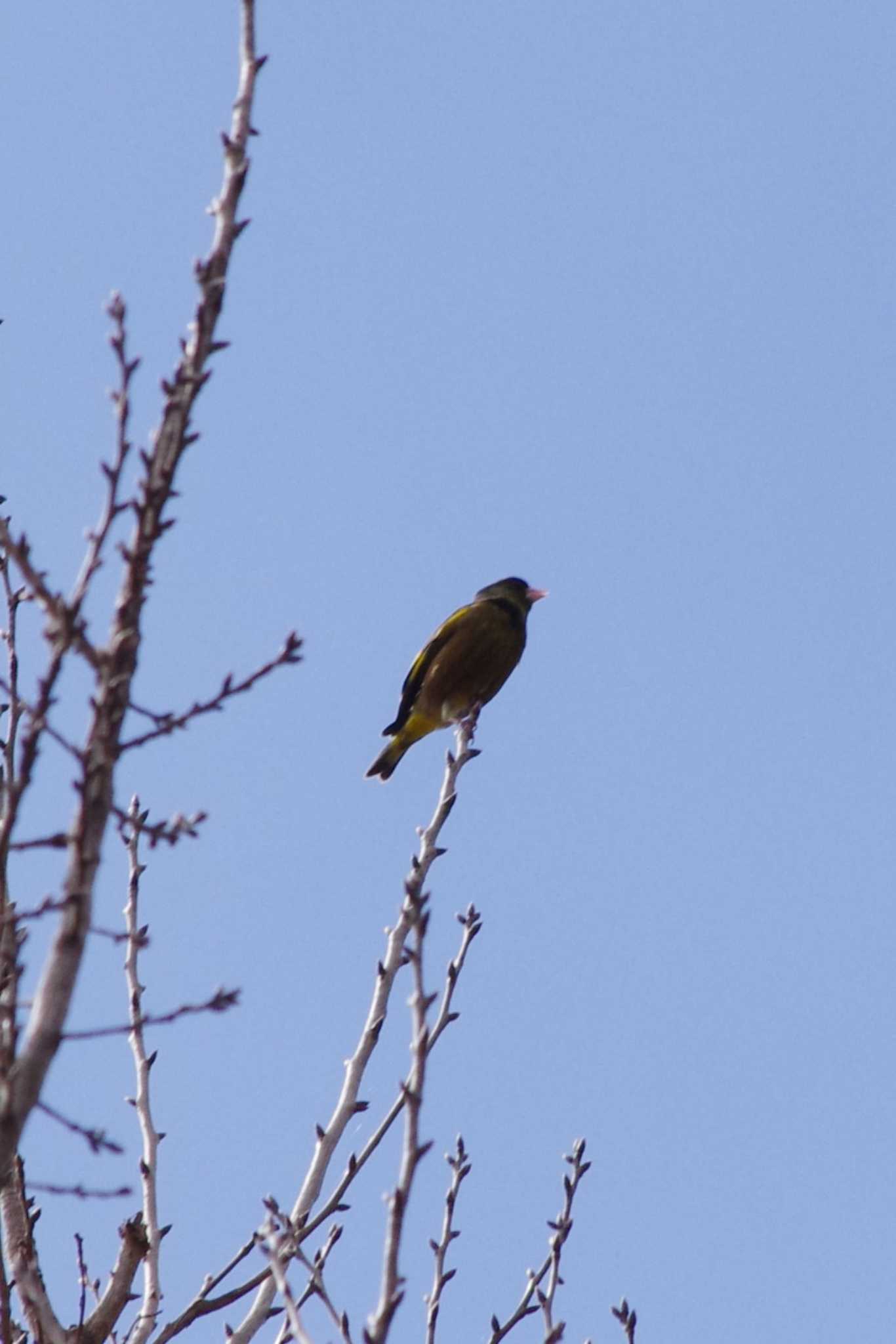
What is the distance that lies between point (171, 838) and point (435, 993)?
44 cm

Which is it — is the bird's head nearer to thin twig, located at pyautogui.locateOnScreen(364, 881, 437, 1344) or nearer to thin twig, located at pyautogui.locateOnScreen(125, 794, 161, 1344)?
thin twig, located at pyautogui.locateOnScreen(125, 794, 161, 1344)

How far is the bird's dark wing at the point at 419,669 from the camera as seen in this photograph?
9016 millimetres

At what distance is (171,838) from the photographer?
252 cm

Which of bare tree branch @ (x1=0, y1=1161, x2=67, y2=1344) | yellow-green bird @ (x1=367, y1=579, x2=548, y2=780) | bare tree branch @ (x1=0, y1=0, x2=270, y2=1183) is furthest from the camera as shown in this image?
yellow-green bird @ (x1=367, y1=579, x2=548, y2=780)

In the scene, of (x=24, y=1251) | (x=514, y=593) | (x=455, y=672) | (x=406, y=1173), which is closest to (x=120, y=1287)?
(x=24, y=1251)

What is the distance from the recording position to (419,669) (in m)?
9.13

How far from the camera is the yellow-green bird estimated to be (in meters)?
8.87

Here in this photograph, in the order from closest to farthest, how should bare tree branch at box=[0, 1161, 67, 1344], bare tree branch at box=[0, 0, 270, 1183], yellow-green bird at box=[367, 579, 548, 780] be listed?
bare tree branch at box=[0, 0, 270, 1183], bare tree branch at box=[0, 1161, 67, 1344], yellow-green bird at box=[367, 579, 548, 780]

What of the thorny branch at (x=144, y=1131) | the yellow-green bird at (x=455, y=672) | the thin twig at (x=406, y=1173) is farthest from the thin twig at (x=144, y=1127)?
the yellow-green bird at (x=455, y=672)

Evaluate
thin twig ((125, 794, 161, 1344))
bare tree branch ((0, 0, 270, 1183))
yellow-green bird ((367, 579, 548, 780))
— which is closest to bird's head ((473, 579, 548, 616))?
yellow-green bird ((367, 579, 548, 780))

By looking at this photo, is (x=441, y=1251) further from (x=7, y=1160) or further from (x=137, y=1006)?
(x=7, y=1160)

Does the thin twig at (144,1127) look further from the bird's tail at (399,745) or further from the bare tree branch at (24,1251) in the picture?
the bird's tail at (399,745)

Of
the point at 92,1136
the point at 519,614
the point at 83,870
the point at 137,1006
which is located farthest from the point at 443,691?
the point at 83,870

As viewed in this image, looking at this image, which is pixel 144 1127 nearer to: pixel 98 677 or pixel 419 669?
pixel 98 677
